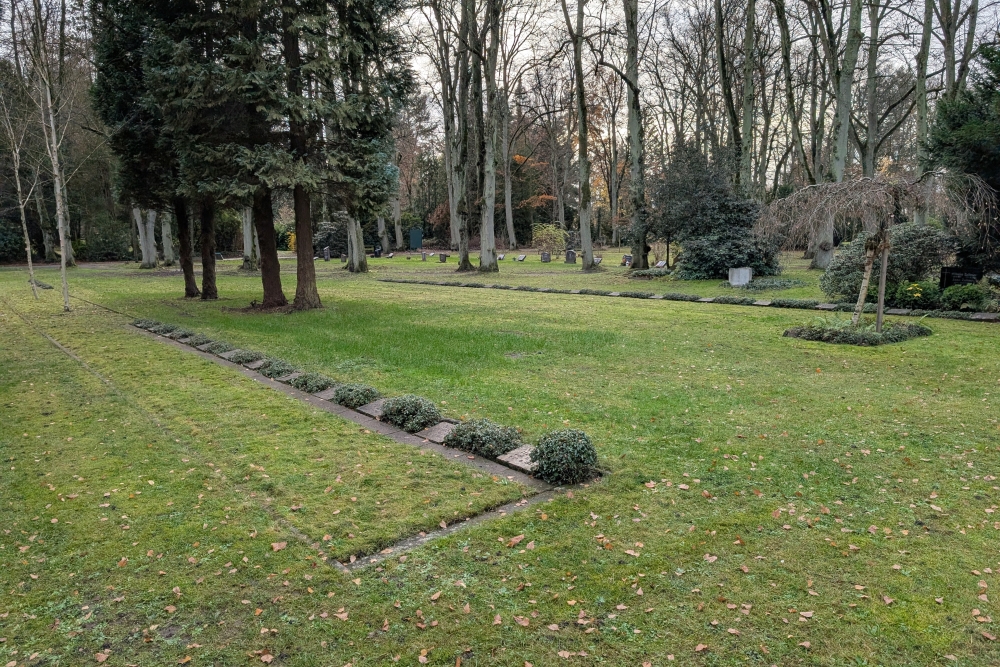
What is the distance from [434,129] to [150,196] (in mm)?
29682

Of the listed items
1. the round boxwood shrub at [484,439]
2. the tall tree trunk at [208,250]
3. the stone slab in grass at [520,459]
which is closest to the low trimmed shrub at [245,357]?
the round boxwood shrub at [484,439]

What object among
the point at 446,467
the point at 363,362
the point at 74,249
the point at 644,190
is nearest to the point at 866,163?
the point at 644,190

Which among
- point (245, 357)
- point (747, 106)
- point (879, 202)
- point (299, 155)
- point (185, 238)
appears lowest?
point (245, 357)

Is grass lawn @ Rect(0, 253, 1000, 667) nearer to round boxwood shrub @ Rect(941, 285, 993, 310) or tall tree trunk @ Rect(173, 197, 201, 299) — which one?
round boxwood shrub @ Rect(941, 285, 993, 310)

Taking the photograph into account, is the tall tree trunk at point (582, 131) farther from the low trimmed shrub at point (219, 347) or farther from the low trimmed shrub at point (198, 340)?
the low trimmed shrub at point (219, 347)

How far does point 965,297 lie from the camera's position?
11406mm

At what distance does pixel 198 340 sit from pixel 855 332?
1083cm

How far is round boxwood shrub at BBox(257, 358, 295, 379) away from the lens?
8031 mm

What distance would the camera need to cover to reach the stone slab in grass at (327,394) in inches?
275

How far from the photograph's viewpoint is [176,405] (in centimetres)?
669

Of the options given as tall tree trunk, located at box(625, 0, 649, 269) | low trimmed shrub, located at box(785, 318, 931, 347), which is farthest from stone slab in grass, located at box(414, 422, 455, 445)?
tall tree trunk, located at box(625, 0, 649, 269)

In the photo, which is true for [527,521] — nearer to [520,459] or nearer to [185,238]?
[520,459]

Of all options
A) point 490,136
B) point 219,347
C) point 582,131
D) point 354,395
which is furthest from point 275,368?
point 582,131

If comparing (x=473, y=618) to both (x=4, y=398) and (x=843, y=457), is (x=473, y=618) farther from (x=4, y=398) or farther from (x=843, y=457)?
(x=4, y=398)
